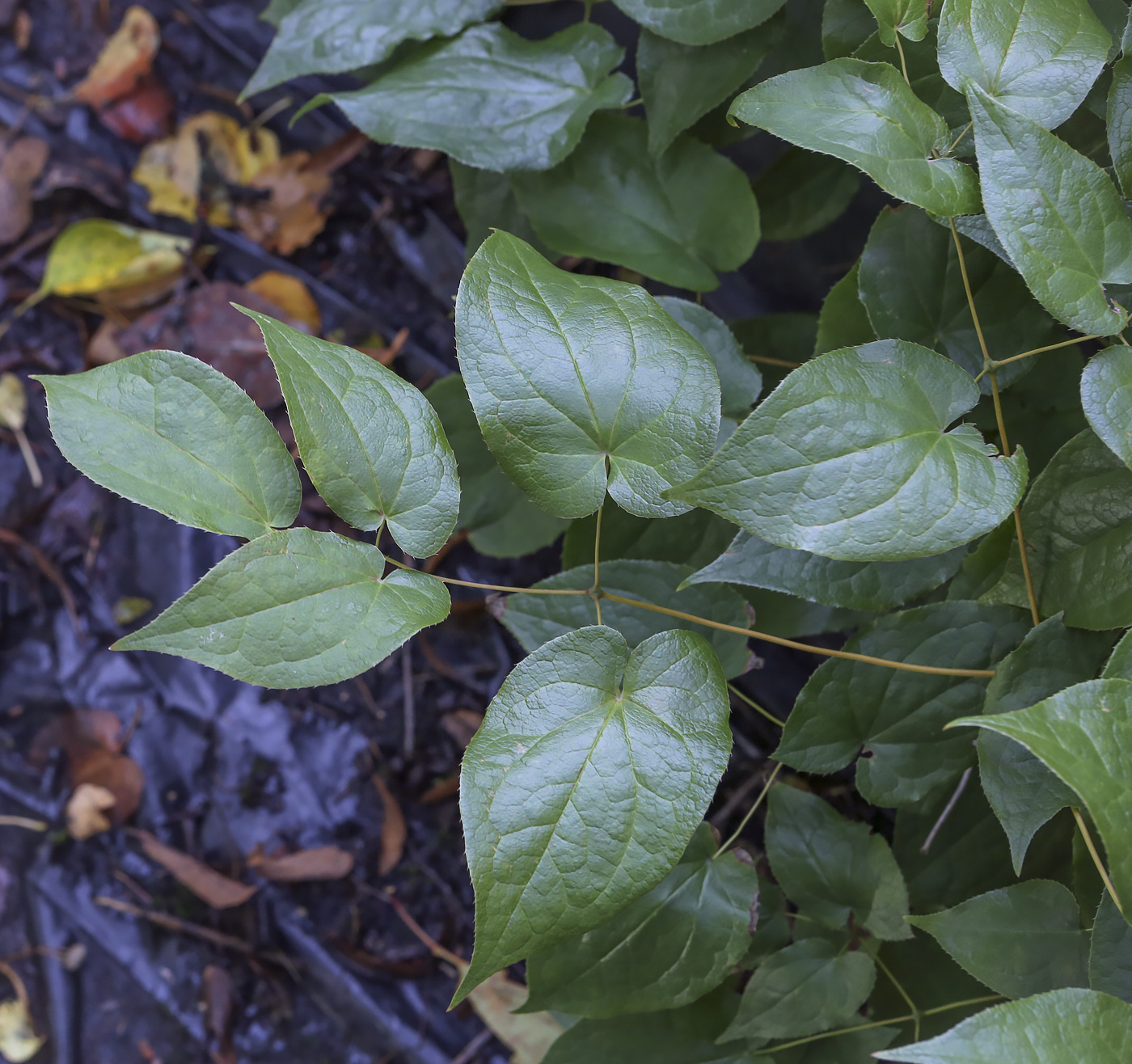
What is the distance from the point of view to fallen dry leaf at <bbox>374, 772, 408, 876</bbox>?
1155 millimetres

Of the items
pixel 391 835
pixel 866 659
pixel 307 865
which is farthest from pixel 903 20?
pixel 307 865

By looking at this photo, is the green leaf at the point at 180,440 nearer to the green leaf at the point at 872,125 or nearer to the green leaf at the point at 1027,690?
the green leaf at the point at 872,125

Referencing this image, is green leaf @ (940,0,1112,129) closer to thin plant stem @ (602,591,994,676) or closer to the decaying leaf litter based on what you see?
thin plant stem @ (602,591,994,676)

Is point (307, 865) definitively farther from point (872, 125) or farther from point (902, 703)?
point (872, 125)

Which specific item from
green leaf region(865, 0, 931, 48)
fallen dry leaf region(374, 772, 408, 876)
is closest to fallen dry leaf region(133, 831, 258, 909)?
fallen dry leaf region(374, 772, 408, 876)

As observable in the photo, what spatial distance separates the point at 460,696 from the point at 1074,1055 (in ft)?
2.81

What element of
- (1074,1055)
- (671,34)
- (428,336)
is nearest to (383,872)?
(428,336)

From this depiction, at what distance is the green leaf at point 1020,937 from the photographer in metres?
0.60

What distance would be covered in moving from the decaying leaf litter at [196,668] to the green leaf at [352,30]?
1.17ft

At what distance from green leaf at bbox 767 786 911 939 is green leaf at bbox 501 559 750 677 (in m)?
0.15

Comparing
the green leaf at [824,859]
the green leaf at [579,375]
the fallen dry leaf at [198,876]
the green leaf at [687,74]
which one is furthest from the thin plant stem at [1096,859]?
the fallen dry leaf at [198,876]

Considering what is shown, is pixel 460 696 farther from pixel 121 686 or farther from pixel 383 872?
pixel 121 686

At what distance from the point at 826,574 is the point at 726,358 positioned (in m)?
0.22

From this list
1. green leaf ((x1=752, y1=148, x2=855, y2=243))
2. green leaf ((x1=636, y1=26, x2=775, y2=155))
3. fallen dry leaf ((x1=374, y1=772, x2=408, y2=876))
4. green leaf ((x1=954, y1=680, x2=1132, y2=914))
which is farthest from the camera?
fallen dry leaf ((x1=374, y1=772, x2=408, y2=876))
